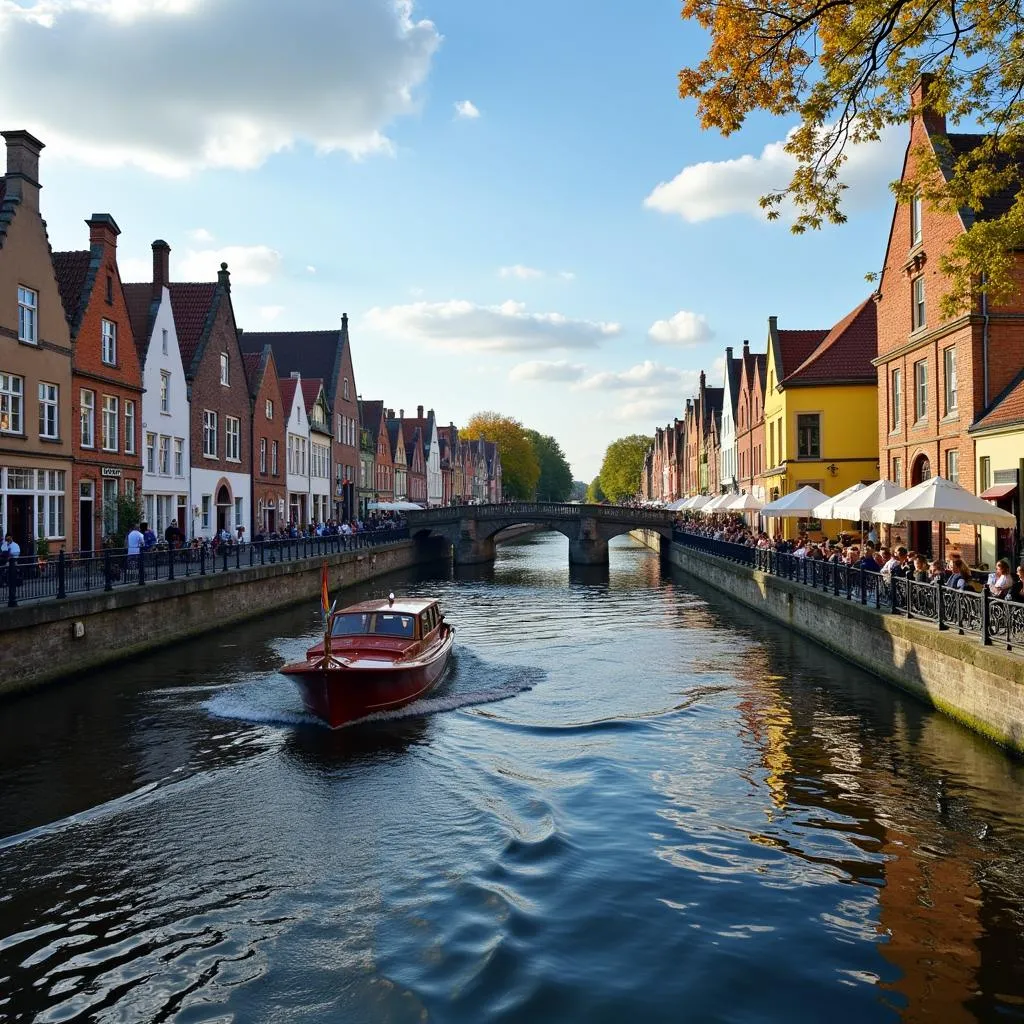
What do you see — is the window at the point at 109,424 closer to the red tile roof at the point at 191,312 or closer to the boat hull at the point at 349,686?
the red tile roof at the point at 191,312

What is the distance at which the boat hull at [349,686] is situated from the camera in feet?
51.3

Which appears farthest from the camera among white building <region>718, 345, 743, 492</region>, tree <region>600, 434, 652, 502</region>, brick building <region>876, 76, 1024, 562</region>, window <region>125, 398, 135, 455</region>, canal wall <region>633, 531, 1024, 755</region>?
tree <region>600, 434, 652, 502</region>

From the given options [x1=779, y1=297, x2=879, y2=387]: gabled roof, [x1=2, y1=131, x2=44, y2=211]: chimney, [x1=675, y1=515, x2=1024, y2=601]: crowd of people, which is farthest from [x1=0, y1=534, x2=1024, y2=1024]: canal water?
[x1=779, y1=297, x2=879, y2=387]: gabled roof

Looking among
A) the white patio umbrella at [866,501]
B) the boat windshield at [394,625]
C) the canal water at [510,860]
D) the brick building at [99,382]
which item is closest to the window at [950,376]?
the white patio umbrella at [866,501]

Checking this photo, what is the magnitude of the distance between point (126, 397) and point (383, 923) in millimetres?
28551

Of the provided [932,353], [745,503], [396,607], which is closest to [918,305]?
[932,353]

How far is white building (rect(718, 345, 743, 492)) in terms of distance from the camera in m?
65.6

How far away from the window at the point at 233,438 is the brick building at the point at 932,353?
95.5ft

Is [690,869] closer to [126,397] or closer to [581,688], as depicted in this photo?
[581,688]

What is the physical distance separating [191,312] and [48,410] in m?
15.8

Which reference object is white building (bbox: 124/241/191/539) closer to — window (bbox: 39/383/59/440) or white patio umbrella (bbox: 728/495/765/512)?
window (bbox: 39/383/59/440)

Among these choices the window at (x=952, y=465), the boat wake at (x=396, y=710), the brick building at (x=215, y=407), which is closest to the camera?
the boat wake at (x=396, y=710)

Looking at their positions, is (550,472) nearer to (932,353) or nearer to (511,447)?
(511,447)

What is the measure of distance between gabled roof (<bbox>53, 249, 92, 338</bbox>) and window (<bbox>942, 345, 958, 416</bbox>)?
2743 cm
